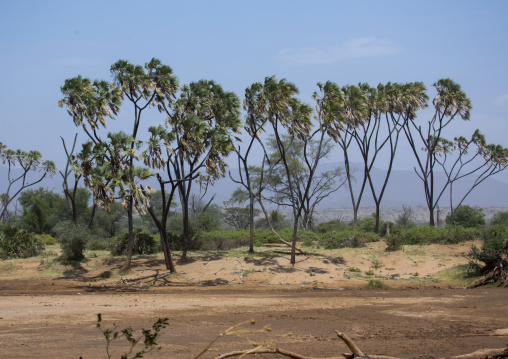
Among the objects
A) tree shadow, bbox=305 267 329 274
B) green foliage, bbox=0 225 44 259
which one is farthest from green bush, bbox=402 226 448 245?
green foliage, bbox=0 225 44 259

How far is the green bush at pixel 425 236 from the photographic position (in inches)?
1258

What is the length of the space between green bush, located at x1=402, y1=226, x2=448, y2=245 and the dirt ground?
243 centimetres

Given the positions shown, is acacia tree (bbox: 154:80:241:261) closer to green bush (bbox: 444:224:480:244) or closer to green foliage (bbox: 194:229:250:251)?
green foliage (bbox: 194:229:250:251)

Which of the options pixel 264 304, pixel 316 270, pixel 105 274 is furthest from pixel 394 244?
pixel 105 274

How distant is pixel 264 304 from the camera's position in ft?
58.4

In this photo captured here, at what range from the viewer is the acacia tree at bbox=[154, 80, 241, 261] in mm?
25406

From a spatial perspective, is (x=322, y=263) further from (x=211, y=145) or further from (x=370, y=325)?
(x=370, y=325)

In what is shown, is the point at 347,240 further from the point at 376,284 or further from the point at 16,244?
the point at 16,244

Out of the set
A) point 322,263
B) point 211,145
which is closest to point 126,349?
point 211,145

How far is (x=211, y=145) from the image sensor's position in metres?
25.4

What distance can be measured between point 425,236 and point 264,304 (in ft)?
58.4

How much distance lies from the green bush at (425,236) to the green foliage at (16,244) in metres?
23.6

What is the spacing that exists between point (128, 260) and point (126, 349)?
15943mm

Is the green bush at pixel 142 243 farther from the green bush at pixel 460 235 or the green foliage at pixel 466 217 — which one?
the green foliage at pixel 466 217
